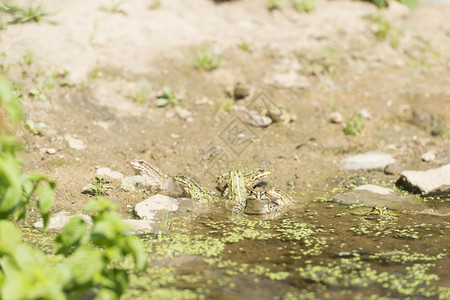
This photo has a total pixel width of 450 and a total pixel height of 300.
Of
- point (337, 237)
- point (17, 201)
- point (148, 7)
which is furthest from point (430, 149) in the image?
point (17, 201)

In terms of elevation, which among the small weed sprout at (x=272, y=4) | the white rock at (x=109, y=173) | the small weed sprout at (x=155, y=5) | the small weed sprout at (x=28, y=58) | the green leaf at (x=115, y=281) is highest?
the green leaf at (x=115, y=281)

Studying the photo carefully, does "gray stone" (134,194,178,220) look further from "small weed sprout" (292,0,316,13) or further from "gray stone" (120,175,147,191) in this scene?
"small weed sprout" (292,0,316,13)

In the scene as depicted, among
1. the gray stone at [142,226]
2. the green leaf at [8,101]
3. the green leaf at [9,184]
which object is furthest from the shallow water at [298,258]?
the green leaf at [8,101]

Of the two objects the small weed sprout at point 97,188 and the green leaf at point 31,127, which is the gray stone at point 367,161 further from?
the green leaf at point 31,127

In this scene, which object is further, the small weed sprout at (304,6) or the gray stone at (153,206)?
the small weed sprout at (304,6)

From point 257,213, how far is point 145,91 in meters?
3.50

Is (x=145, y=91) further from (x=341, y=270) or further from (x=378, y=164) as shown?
(x=341, y=270)

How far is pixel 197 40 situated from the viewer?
34.1 feet

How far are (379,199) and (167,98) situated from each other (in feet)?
12.9

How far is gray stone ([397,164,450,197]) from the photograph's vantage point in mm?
7281

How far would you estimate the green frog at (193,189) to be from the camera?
23.2ft

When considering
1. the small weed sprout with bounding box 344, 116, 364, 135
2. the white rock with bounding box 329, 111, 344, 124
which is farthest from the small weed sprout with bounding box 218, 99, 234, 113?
the small weed sprout with bounding box 344, 116, 364, 135

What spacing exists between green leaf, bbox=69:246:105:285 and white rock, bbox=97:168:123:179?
12.0 feet

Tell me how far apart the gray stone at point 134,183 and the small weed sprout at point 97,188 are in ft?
0.97
